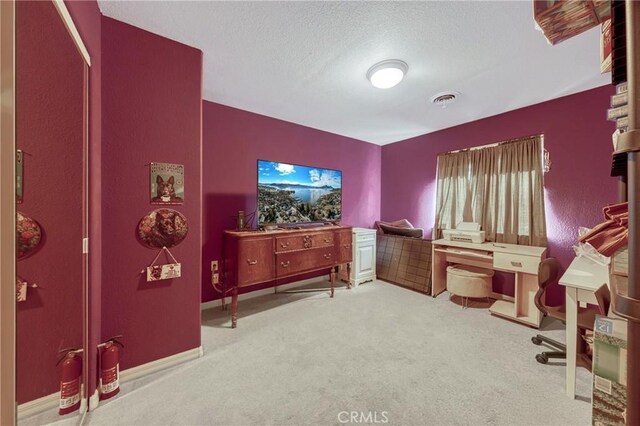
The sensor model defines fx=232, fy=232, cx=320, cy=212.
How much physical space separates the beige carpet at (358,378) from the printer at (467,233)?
3.33 ft

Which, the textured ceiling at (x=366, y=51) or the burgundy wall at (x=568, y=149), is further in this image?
the burgundy wall at (x=568, y=149)

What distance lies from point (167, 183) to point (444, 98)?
9.67 ft

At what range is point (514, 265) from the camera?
257cm

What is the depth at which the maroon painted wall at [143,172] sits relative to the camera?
160 cm

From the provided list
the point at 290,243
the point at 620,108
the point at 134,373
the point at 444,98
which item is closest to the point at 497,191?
the point at 444,98

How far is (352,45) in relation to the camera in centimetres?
181

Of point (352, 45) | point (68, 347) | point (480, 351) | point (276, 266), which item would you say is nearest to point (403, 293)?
point (480, 351)

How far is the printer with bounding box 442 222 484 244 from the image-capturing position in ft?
10.0

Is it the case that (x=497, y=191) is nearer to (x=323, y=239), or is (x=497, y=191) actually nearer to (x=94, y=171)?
(x=323, y=239)

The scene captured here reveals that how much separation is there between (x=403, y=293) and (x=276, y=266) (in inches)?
76.5

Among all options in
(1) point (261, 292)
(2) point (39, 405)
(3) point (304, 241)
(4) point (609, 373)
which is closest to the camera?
(4) point (609, 373)

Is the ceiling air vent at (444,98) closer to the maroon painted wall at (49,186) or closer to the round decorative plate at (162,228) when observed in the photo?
the round decorative plate at (162,228)

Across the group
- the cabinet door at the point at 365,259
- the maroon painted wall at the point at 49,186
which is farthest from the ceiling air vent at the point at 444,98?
the maroon painted wall at the point at 49,186

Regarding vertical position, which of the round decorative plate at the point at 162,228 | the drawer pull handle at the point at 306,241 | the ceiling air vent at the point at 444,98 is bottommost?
the drawer pull handle at the point at 306,241
